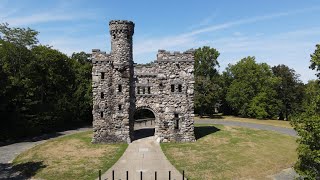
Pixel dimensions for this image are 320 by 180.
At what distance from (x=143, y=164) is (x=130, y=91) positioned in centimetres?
1159

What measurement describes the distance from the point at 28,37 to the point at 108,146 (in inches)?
923

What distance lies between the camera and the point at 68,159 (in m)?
29.6

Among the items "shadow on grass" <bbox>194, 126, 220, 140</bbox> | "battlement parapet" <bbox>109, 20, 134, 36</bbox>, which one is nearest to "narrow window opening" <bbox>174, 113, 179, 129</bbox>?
"shadow on grass" <bbox>194, 126, 220, 140</bbox>

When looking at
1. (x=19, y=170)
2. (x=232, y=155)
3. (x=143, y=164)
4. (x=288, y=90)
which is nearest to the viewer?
(x=19, y=170)

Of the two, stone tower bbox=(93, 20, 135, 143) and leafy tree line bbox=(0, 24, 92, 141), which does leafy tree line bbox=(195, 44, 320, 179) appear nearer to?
leafy tree line bbox=(0, 24, 92, 141)

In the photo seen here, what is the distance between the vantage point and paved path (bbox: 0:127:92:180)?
84.2 ft

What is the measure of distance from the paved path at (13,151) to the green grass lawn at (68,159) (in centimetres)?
75

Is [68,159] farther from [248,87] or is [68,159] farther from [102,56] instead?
[248,87]

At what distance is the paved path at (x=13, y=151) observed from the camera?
84.2ft

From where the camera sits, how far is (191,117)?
36875mm

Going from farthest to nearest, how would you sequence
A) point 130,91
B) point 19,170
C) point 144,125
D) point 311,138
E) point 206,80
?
1. point 206,80
2. point 144,125
3. point 130,91
4. point 19,170
5. point 311,138

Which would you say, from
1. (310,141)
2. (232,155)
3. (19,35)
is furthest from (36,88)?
(310,141)

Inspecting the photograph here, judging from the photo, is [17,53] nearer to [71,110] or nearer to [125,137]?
[71,110]

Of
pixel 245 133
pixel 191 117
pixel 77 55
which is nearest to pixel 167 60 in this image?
pixel 191 117
